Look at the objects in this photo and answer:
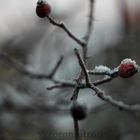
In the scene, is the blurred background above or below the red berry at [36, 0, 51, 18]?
above

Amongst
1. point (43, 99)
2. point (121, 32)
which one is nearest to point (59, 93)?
point (43, 99)

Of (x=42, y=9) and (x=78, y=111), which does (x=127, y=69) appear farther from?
(x=42, y=9)

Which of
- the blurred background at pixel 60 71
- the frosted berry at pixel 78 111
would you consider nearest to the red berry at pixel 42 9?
the frosted berry at pixel 78 111

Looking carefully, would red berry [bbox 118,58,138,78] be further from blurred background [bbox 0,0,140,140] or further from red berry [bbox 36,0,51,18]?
blurred background [bbox 0,0,140,140]

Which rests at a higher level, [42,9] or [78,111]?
[42,9]

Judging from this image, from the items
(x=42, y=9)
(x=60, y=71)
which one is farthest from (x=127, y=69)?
(x=60, y=71)

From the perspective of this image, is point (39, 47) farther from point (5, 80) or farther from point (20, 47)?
point (5, 80)

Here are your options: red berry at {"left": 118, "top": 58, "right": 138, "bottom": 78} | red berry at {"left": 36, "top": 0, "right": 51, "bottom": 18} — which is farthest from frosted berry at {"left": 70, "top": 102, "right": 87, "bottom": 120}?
red berry at {"left": 36, "top": 0, "right": 51, "bottom": 18}

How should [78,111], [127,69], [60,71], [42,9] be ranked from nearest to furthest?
[127,69]
[78,111]
[42,9]
[60,71]
